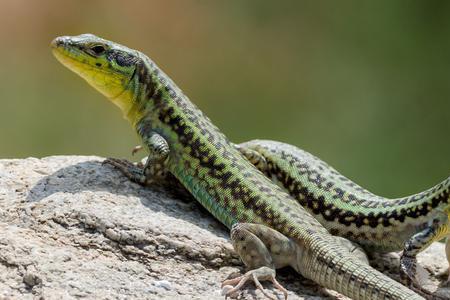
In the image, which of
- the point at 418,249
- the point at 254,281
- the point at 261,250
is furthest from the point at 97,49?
the point at 418,249

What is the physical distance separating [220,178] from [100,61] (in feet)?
3.70

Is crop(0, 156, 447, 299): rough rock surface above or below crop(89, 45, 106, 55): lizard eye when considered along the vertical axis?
below

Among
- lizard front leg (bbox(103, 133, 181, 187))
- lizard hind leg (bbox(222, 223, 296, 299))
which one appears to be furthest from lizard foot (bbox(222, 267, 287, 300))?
lizard front leg (bbox(103, 133, 181, 187))

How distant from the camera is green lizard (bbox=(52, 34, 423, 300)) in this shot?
16.2ft

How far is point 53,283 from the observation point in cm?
468

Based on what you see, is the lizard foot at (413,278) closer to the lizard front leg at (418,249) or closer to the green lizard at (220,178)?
the lizard front leg at (418,249)

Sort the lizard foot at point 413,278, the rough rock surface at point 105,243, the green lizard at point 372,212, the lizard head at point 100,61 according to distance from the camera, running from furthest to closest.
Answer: the lizard head at point 100,61 → the green lizard at point 372,212 → the lizard foot at point 413,278 → the rough rock surface at point 105,243

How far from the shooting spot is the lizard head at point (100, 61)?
6027 millimetres

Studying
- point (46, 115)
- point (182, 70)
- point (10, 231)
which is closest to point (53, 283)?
point (10, 231)

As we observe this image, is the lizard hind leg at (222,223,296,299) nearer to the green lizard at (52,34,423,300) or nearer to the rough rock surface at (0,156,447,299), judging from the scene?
the green lizard at (52,34,423,300)

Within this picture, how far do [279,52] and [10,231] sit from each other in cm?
943

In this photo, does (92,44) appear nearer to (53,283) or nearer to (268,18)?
(53,283)

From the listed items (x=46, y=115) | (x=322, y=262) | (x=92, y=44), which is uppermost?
(x=92, y=44)

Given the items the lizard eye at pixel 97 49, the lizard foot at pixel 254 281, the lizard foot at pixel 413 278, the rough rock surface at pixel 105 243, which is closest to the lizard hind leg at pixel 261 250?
the lizard foot at pixel 254 281
